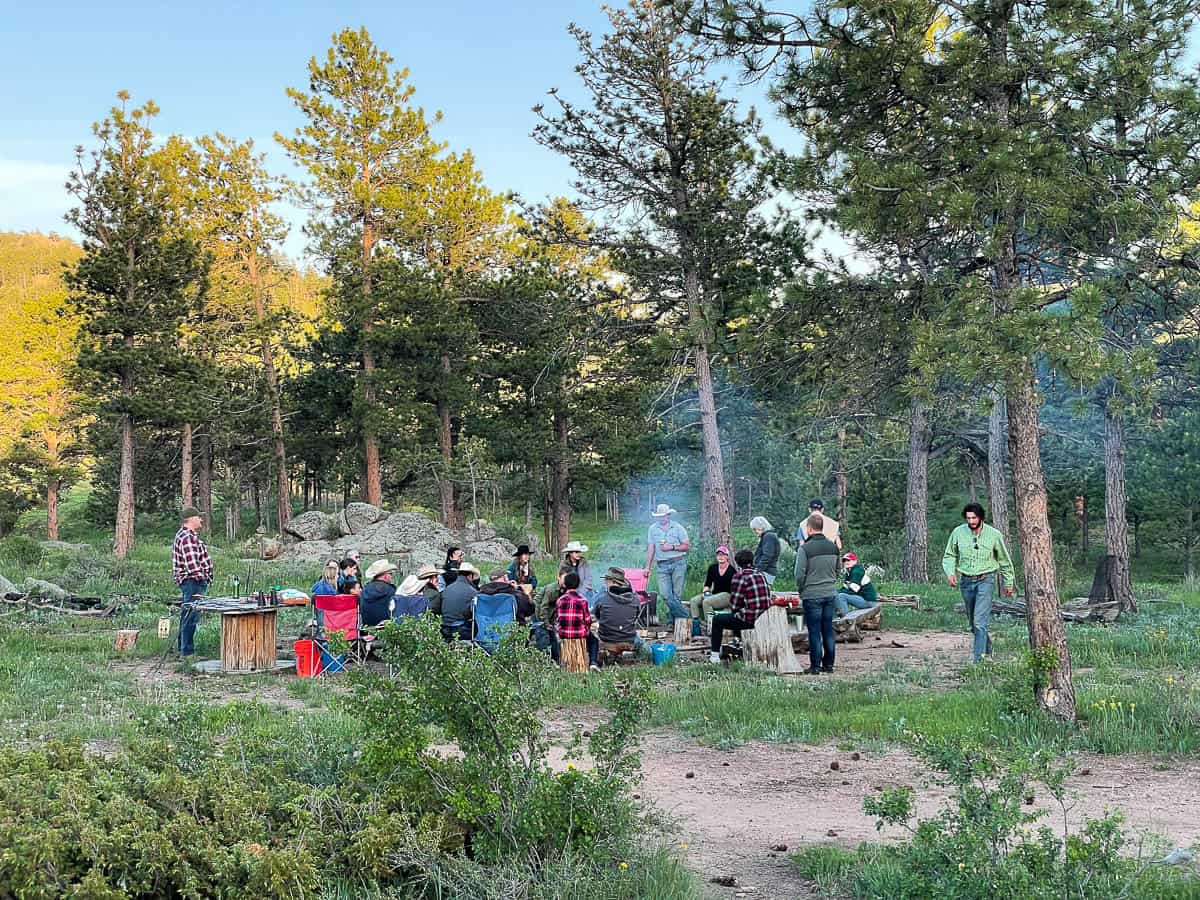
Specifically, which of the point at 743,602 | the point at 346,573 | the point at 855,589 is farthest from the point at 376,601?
the point at 855,589

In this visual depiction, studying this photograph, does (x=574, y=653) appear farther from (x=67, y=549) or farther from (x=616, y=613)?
(x=67, y=549)

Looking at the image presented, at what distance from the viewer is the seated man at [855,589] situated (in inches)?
522

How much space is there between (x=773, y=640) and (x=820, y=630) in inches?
19.9

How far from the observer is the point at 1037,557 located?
7508mm

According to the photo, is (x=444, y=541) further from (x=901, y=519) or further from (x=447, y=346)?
(x=901, y=519)

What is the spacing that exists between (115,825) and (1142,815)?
5.23 m

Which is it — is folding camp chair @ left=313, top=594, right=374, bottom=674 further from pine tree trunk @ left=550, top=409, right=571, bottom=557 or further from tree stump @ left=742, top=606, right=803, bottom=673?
pine tree trunk @ left=550, top=409, right=571, bottom=557

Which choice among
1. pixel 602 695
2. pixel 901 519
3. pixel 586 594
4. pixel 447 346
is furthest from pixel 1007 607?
pixel 901 519

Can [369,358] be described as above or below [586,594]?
above

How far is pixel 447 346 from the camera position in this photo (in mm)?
28953

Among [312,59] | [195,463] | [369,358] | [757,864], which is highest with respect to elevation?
[312,59]

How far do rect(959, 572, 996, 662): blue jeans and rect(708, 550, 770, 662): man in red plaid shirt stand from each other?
6.77ft

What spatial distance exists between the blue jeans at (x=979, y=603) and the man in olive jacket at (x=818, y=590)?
4.42ft

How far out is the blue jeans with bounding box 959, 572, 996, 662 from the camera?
33.8 ft
